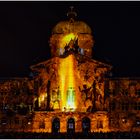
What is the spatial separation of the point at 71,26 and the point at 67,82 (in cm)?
923

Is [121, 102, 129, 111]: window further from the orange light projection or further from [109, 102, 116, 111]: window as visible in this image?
the orange light projection

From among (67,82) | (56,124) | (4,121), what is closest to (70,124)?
(56,124)

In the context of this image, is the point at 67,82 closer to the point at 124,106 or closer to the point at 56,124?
the point at 56,124

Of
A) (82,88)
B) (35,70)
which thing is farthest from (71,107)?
(35,70)

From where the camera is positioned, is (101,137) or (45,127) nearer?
(101,137)

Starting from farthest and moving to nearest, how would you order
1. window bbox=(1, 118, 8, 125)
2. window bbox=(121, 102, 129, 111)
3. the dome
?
the dome
window bbox=(1, 118, 8, 125)
window bbox=(121, 102, 129, 111)

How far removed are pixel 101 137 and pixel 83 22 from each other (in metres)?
24.4

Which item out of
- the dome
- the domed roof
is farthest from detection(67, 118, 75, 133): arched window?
the domed roof

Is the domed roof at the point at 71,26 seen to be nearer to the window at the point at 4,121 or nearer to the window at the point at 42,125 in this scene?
the window at the point at 42,125

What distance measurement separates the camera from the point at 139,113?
54.2 metres

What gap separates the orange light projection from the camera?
5403cm

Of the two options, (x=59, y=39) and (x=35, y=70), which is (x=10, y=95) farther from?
(x=59, y=39)

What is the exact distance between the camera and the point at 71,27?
198ft

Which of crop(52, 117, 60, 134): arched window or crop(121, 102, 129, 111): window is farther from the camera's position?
crop(121, 102, 129, 111): window
